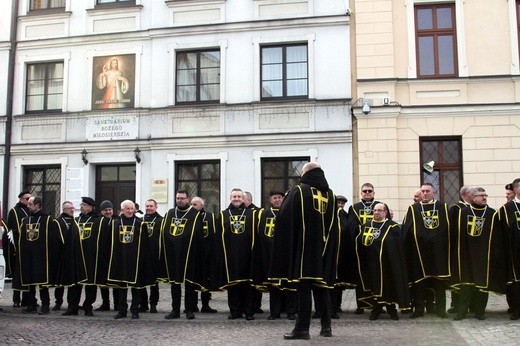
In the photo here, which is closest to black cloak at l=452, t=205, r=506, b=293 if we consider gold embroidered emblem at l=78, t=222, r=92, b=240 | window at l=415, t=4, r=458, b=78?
gold embroidered emblem at l=78, t=222, r=92, b=240

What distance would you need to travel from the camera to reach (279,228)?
781cm

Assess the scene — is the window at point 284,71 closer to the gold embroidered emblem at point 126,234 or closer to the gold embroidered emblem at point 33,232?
the gold embroidered emblem at point 126,234

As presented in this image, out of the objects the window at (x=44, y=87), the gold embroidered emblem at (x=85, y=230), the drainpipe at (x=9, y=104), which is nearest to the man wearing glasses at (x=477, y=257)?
the gold embroidered emblem at (x=85, y=230)

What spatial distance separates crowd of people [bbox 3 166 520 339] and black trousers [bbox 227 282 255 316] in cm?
2

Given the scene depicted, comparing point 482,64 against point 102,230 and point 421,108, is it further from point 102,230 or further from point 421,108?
point 102,230

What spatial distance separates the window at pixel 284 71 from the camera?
56.4 feet

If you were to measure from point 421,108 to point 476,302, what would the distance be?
24.5 ft

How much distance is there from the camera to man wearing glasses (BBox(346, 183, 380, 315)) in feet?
33.9

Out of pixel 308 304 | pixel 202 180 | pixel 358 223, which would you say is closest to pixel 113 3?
pixel 202 180

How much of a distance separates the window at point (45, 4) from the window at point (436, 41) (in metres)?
10.4

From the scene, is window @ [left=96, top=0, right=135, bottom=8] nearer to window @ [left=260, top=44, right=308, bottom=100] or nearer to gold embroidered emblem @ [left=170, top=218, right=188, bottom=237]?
window @ [left=260, top=44, right=308, bottom=100]

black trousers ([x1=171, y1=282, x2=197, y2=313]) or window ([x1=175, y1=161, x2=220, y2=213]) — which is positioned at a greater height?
window ([x1=175, y1=161, x2=220, y2=213])

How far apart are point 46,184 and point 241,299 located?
1025cm

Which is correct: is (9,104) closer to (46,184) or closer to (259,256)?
(46,184)
